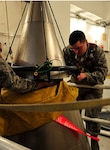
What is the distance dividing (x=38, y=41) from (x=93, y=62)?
A: 63 centimetres

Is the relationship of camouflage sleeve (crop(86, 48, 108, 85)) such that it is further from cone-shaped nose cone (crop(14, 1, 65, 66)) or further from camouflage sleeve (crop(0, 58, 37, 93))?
camouflage sleeve (crop(0, 58, 37, 93))

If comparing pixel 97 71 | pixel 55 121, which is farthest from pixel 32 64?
pixel 97 71

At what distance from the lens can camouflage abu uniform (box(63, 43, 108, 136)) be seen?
148 centimetres

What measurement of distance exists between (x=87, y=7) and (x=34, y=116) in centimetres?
325

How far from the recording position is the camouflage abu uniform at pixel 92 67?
4.86 feet

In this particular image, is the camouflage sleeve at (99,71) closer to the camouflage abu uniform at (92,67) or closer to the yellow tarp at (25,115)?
the camouflage abu uniform at (92,67)

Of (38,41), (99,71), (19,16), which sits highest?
(19,16)

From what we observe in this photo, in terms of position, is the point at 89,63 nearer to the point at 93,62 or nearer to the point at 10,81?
the point at 93,62

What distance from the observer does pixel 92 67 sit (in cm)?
159

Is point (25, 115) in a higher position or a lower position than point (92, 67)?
lower

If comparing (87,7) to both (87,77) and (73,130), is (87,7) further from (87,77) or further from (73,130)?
(73,130)

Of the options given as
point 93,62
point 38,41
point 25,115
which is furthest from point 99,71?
point 25,115

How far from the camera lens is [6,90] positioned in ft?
3.11

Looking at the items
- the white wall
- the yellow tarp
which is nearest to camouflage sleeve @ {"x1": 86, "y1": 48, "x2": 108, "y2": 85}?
the yellow tarp
